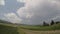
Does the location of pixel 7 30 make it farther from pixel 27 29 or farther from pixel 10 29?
pixel 27 29

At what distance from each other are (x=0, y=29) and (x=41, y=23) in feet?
1.58

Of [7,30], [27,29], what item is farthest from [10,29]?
[27,29]

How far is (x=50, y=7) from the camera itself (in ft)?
4.93

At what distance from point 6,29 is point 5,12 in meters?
0.20

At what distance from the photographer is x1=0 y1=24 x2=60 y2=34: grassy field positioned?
4.80 ft

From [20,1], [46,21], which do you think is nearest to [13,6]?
[20,1]

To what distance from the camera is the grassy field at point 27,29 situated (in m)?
1.46

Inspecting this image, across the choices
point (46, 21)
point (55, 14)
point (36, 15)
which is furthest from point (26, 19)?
point (55, 14)

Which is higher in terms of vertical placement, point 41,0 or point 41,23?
point 41,0

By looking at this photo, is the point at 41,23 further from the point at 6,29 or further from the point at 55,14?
the point at 6,29

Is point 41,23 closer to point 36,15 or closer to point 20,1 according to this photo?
point 36,15

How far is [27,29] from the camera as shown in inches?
59.1

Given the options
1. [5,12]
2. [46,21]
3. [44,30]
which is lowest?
[44,30]

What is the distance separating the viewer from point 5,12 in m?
1.54
